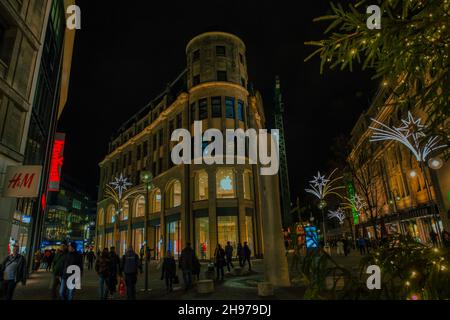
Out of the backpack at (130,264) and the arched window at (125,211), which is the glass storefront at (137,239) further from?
the backpack at (130,264)

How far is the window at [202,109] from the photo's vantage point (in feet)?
116

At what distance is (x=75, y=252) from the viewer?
10461 millimetres

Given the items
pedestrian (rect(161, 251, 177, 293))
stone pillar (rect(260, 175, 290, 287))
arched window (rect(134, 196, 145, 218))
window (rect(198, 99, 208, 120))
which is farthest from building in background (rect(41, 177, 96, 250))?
stone pillar (rect(260, 175, 290, 287))

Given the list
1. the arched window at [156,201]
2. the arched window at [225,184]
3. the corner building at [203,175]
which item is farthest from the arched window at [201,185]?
the arched window at [156,201]

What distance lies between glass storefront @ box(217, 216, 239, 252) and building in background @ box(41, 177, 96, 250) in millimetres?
52707

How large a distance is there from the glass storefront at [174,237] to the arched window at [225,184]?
6469 millimetres

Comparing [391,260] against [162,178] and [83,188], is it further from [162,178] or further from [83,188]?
[83,188]

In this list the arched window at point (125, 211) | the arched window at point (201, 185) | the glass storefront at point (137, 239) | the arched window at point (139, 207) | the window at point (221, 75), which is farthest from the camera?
the arched window at point (125, 211)

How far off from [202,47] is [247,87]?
799cm

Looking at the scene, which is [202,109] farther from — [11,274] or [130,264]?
[11,274]

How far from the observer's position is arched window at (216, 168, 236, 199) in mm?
33234

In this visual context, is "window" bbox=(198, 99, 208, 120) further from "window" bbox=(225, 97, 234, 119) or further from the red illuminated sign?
the red illuminated sign

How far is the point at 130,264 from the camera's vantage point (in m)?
10.8

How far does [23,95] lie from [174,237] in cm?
2420
